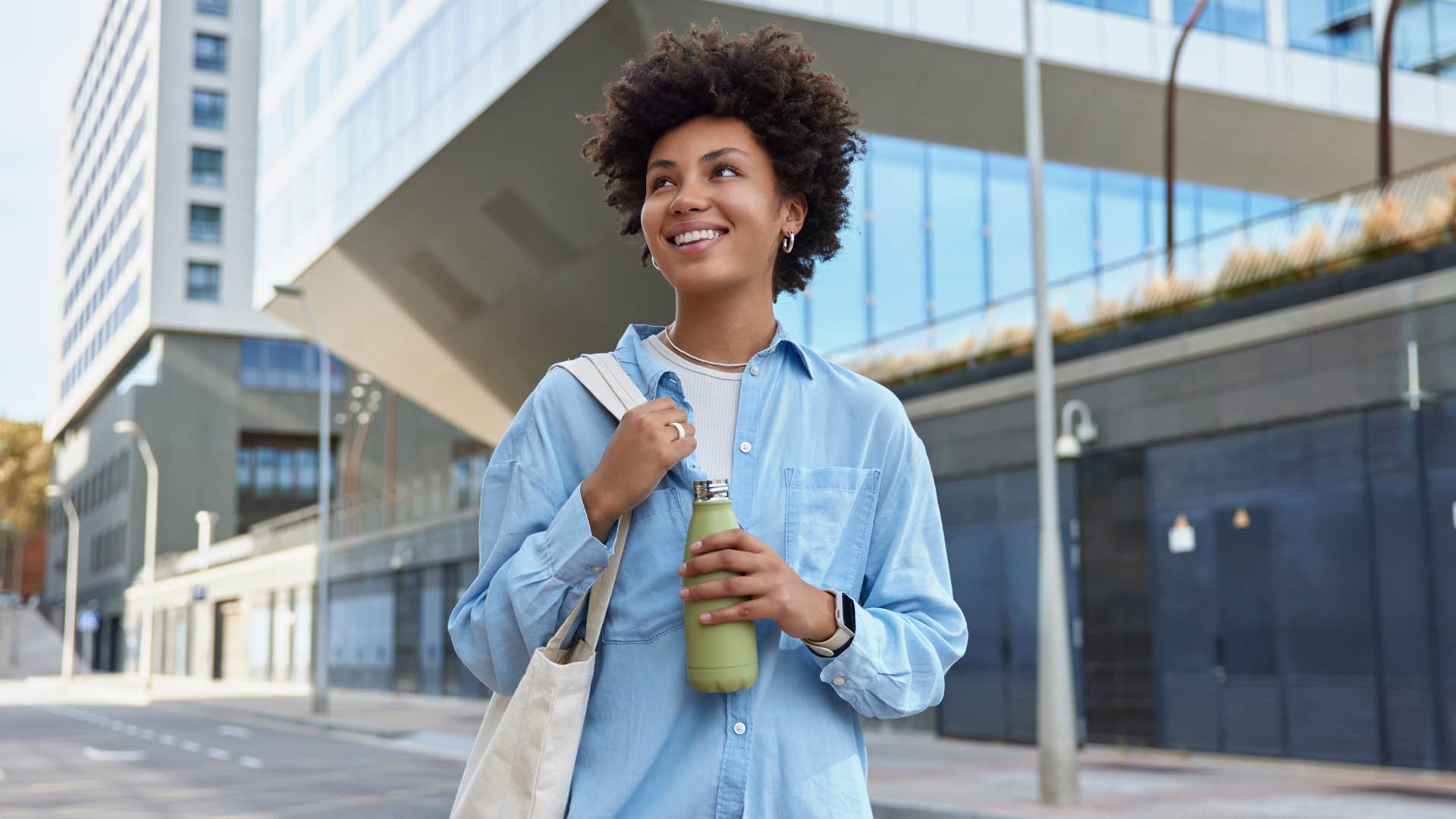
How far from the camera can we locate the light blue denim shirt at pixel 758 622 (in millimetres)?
2127

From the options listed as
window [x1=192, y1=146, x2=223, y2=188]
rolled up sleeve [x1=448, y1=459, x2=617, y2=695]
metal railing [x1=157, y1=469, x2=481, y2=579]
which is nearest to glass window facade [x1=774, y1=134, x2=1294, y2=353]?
metal railing [x1=157, y1=469, x2=481, y2=579]

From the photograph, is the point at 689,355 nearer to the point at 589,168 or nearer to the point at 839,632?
the point at 839,632

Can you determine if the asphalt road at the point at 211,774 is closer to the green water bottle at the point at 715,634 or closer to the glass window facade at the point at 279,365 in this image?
the green water bottle at the point at 715,634

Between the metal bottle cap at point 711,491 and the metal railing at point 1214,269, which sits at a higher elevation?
the metal railing at point 1214,269

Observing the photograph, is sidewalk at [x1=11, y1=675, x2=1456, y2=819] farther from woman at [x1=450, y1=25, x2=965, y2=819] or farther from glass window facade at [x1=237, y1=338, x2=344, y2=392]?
glass window facade at [x1=237, y1=338, x2=344, y2=392]

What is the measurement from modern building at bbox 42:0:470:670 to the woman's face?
68.0 m

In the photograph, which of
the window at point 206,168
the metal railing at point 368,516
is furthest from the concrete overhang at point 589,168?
the window at point 206,168

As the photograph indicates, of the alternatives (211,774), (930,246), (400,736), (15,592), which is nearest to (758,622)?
(211,774)

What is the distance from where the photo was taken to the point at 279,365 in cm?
7600

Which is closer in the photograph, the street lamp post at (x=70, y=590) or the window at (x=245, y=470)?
the street lamp post at (x=70, y=590)

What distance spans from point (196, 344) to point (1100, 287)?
207 feet

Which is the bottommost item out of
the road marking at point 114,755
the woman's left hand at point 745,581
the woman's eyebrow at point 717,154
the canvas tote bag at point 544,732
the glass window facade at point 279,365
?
the road marking at point 114,755

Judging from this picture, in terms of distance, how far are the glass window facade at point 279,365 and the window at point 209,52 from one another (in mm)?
15125

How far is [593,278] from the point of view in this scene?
101 feet
